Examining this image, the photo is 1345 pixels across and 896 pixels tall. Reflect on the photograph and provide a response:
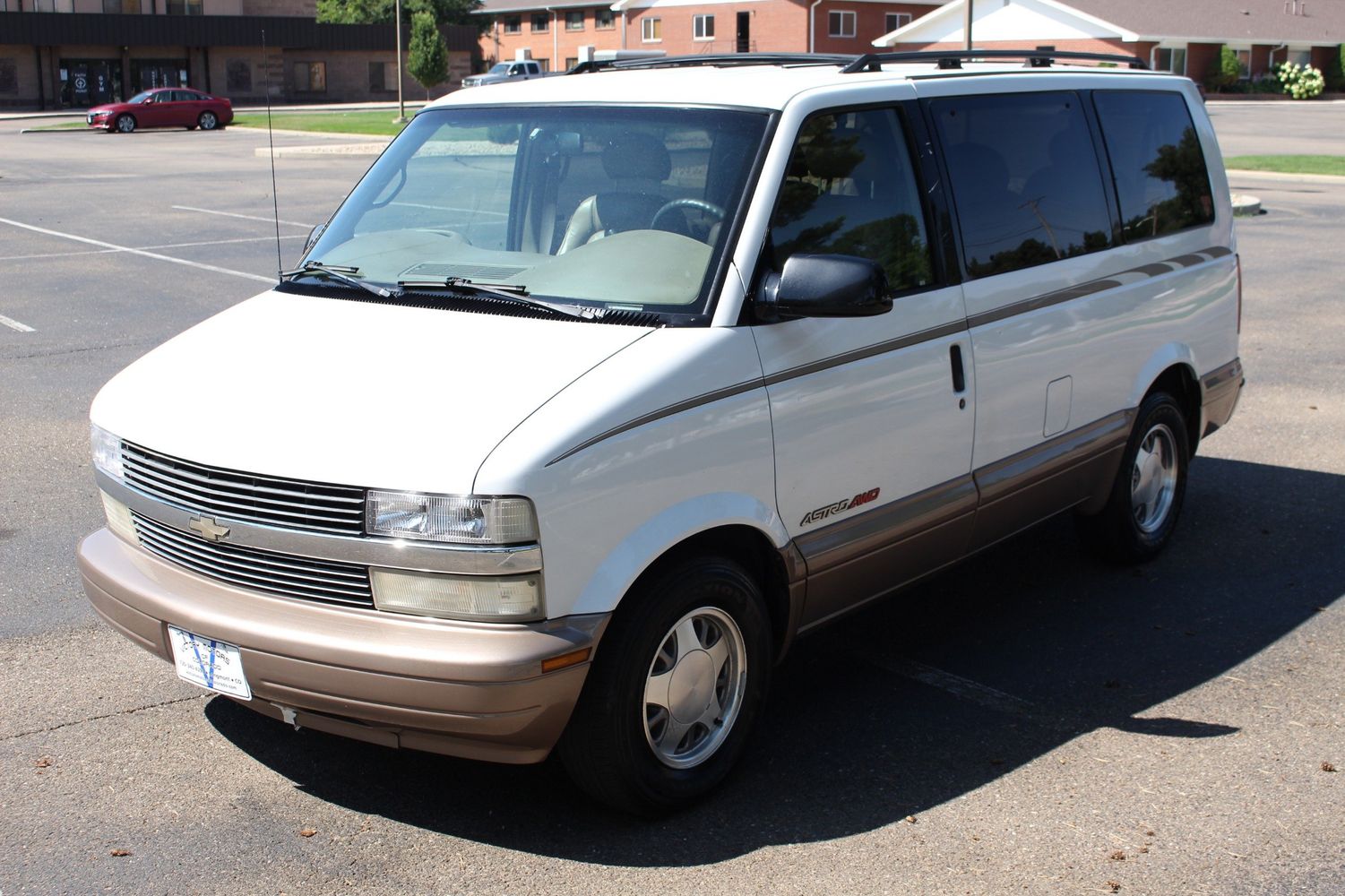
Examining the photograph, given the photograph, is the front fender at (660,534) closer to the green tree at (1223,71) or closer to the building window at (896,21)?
the building window at (896,21)

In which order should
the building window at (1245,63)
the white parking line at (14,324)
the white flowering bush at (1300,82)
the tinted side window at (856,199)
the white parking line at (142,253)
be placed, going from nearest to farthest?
the tinted side window at (856,199) → the white parking line at (14,324) → the white parking line at (142,253) → the white flowering bush at (1300,82) → the building window at (1245,63)

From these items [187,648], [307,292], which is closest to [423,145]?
[307,292]

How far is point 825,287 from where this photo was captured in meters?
4.09

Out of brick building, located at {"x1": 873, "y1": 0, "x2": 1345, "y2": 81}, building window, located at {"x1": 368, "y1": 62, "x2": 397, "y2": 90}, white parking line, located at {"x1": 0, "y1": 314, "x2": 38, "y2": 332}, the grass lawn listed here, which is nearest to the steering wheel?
white parking line, located at {"x1": 0, "y1": 314, "x2": 38, "y2": 332}

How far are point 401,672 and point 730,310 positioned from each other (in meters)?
1.42

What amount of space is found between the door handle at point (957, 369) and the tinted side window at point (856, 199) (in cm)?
27

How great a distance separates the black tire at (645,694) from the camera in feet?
12.7

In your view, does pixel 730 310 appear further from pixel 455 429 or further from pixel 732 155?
pixel 455 429

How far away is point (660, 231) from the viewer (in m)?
4.41

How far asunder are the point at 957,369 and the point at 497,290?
169cm

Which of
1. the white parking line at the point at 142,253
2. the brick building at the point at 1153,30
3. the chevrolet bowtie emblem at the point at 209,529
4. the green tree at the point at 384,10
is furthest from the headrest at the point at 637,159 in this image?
the green tree at the point at 384,10

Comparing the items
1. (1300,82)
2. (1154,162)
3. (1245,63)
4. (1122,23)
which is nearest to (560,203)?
(1154,162)

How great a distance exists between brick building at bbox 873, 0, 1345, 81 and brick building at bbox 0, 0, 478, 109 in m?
26.7

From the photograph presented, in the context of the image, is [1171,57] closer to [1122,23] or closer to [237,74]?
[1122,23]
